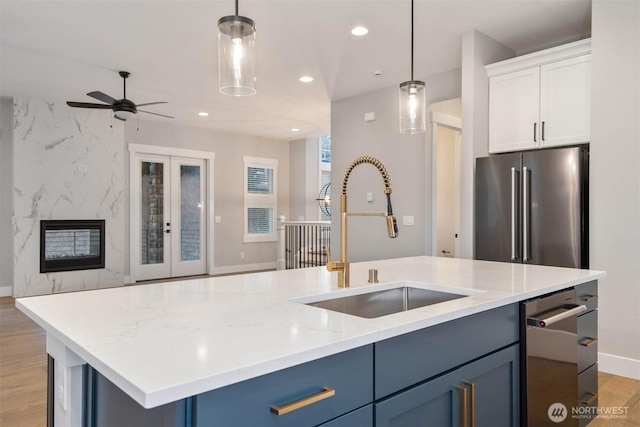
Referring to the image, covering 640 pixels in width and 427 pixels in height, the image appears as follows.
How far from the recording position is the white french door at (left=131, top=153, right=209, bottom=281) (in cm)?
739

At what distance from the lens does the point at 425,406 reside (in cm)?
127

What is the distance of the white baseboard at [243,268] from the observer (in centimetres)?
831

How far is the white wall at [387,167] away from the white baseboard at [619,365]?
7.24 feet

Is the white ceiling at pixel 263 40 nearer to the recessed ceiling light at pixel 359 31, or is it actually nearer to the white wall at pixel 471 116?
the recessed ceiling light at pixel 359 31

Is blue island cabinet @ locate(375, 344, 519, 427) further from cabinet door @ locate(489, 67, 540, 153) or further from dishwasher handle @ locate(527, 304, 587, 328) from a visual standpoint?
cabinet door @ locate(489, 67, 540, 153)

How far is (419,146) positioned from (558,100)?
1778mm

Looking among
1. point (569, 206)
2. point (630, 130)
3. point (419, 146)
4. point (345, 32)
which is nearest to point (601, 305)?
point (569, 206)

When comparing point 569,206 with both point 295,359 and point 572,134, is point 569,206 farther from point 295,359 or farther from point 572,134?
point 295,359

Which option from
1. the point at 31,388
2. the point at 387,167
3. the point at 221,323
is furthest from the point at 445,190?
the point at 221,323

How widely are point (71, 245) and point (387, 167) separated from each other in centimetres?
485

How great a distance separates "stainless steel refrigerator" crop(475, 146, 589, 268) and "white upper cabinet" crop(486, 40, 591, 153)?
209mm

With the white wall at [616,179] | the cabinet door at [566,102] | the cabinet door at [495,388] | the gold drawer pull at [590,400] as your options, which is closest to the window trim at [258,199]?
the cabinet door at [566,102]

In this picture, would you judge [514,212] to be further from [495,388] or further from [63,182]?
[63,182]

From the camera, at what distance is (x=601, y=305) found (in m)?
3.22
